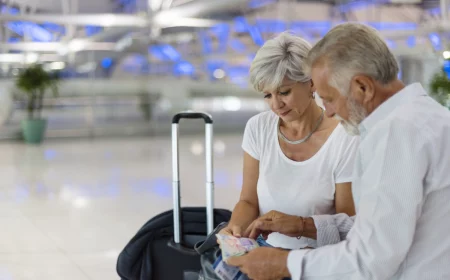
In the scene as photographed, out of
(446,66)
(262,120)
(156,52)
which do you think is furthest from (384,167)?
(156,52)

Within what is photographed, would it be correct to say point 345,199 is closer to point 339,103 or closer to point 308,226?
point 308,226

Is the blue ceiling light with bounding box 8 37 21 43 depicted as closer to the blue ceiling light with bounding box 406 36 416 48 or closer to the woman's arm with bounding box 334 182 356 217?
the blue ceiling light with bounding box 406 36 416 48

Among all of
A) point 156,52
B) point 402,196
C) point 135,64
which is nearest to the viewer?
point 402,196

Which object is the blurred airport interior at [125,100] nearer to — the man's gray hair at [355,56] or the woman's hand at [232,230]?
the man's gray hair at [355,56]

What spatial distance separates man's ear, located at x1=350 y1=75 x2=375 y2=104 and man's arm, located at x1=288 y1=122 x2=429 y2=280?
0.42 feet

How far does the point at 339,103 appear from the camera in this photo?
165 centimetres

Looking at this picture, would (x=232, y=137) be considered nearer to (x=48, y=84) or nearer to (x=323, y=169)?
(x=48, y=84)

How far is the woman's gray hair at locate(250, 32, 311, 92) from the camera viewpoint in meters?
2.35

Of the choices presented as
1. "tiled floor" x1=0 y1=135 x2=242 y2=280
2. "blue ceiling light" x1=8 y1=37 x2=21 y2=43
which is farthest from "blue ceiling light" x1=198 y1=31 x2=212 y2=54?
"tiled floor" x1=0 y1=135 x2=242 y2=280

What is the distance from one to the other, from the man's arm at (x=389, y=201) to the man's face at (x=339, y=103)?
0.13 meters

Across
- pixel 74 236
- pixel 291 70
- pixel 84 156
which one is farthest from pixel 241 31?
pixel 291 70

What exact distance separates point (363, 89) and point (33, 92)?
14002 millimetres

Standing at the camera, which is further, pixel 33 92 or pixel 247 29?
pixel 247 29

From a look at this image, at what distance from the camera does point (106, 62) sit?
66.8 ft
